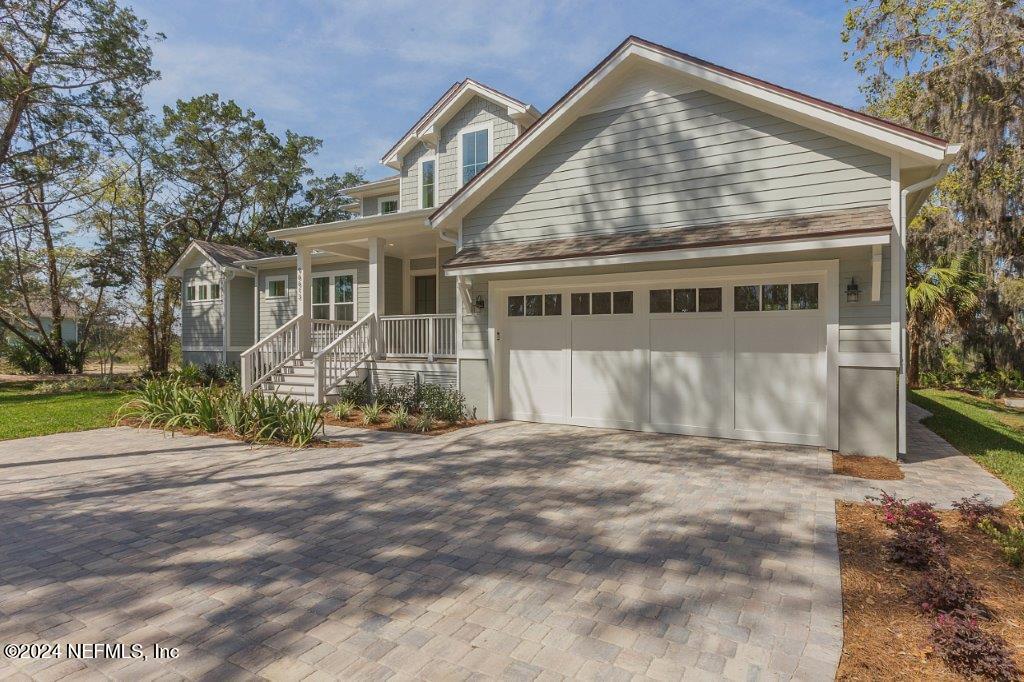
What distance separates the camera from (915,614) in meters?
3.07

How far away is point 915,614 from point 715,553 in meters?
1.24

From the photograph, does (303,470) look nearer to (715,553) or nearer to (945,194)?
(715,553)

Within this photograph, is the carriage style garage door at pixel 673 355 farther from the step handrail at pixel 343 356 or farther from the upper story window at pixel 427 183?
the upper story window at pixel 427 183

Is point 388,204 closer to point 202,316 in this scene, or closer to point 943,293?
point 202,316

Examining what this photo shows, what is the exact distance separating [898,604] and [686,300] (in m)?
5.81

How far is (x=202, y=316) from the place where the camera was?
19.8m

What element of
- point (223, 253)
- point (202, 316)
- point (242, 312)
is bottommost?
point (202, 316)

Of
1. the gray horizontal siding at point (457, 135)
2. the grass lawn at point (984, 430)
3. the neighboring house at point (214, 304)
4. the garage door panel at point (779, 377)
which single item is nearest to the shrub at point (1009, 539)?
the grass lawn at point (984, 430)

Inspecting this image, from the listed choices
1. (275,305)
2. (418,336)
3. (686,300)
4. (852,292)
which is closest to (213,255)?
(275,305)

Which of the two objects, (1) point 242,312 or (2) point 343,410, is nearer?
(2) point 343,410

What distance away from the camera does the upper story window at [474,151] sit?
1370 cm

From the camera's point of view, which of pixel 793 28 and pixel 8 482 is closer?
pixel 8 482

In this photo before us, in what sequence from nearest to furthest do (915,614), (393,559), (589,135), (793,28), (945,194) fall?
(915,614) → (393,559) → (589,135) → (793,28) → (945,194)

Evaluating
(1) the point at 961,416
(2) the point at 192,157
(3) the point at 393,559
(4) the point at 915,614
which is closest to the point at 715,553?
(4) the point at 915,614
